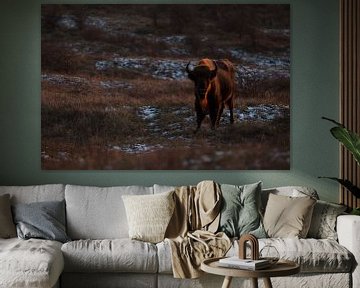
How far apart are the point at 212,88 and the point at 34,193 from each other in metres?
1.83

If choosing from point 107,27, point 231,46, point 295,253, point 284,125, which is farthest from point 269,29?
point 295,253

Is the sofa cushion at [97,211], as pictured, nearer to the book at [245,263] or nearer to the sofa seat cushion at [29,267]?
the sofa seat cushion at [29,267]

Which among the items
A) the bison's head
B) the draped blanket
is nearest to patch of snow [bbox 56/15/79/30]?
the bison's head

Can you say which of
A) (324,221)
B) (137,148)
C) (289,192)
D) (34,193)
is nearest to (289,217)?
(324,221)

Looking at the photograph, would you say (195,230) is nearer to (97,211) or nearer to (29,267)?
(97,211)

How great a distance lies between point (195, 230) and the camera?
22.5 feet

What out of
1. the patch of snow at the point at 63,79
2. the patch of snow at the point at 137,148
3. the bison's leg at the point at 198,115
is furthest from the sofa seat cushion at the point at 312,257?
the patch of snow at the point at 63,79

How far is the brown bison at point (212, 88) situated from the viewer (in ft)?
24.4

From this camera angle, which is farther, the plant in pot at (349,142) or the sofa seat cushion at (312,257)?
the plant in pot at (349,142)

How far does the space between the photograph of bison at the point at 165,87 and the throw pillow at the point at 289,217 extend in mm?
675

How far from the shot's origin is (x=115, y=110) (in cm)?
743

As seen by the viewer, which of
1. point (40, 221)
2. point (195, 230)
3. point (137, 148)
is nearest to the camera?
point (40, 221)

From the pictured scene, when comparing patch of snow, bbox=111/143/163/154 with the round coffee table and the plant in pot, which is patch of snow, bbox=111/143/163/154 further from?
the round coffee table

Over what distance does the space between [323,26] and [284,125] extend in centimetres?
97
